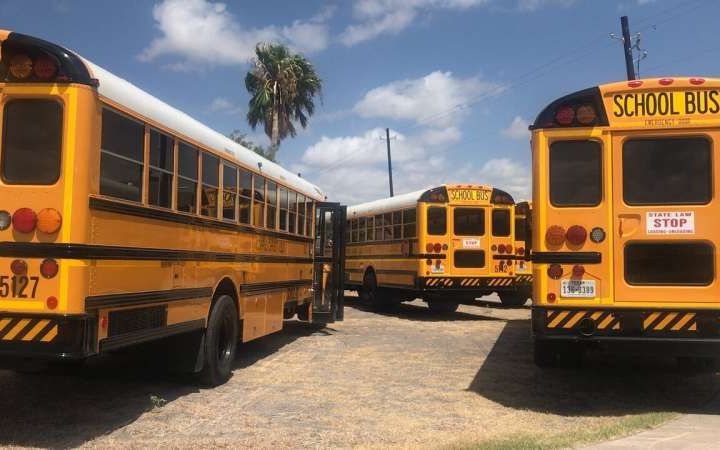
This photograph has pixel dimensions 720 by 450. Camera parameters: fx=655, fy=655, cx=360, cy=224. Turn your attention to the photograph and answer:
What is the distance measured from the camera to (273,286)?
27.2 ft

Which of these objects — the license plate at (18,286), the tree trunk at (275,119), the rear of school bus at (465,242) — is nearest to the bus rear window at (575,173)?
the license plate at (18,286)

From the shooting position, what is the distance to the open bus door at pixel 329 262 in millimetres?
10625

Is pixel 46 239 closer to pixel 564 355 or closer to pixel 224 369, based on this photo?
pixel 224 369

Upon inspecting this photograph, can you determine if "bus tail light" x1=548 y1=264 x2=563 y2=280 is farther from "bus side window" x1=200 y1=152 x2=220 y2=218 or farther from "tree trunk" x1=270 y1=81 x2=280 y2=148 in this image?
"tree trunk" x1=270 y1=81 x2=280 y2=148

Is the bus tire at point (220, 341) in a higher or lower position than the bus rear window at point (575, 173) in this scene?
lower

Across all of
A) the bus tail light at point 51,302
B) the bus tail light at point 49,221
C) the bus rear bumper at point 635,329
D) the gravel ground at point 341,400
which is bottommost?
the gravel ground at point 341,400

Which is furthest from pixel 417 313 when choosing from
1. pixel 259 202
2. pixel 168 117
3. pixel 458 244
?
pixel 168 117

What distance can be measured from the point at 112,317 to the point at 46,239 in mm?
702

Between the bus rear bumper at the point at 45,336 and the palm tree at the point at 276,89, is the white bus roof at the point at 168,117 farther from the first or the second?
the palm tree at the point at 276,89

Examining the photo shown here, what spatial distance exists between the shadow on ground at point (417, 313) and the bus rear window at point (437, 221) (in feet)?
5.82

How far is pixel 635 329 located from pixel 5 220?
183 inches

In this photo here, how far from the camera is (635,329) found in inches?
204

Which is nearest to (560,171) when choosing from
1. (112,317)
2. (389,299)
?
(112,317)

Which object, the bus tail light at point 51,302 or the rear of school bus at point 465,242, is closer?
the bus tail light at point 51,302
